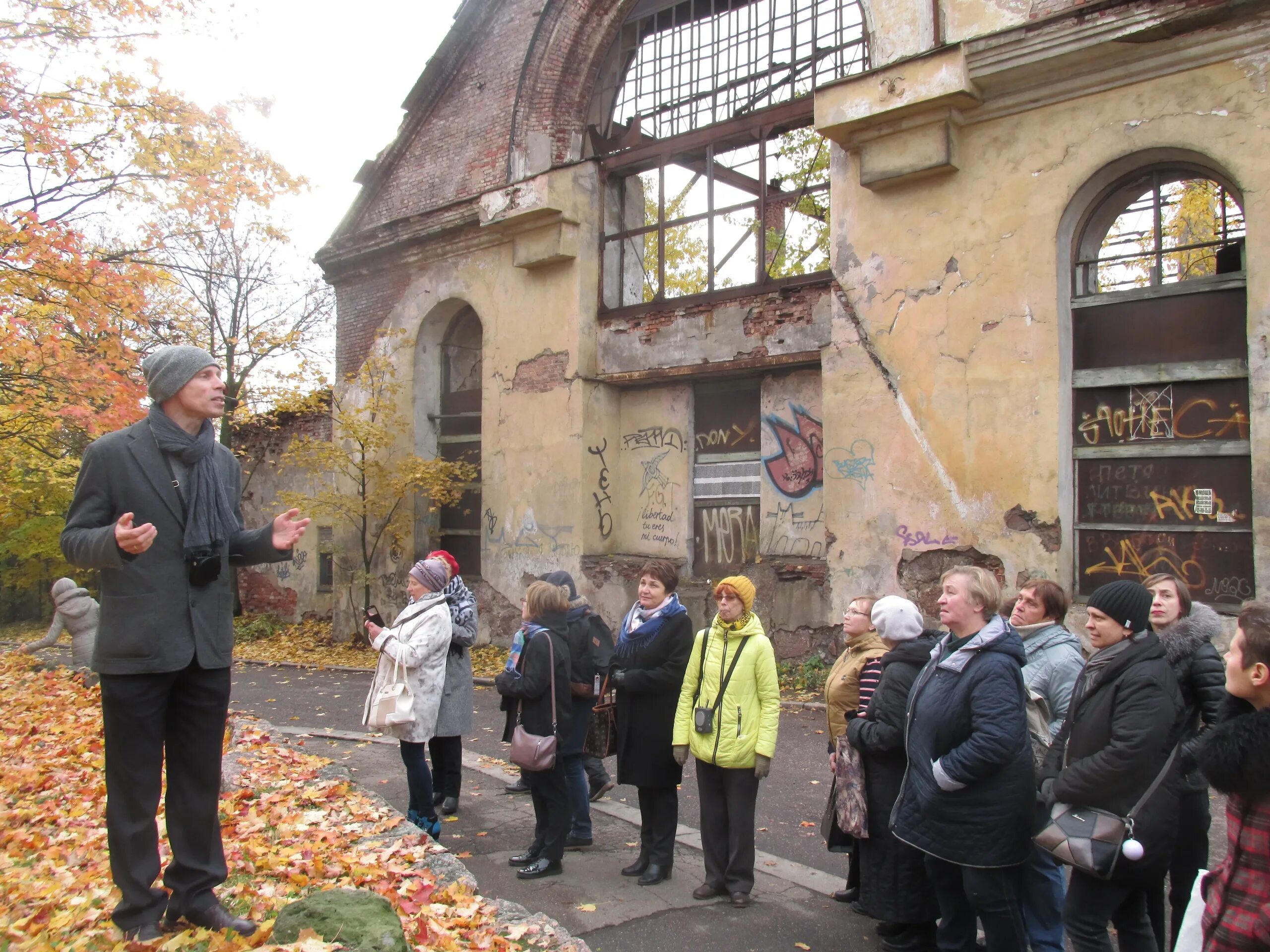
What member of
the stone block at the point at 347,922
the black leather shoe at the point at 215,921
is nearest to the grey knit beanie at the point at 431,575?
the stone block at the point at 347,922

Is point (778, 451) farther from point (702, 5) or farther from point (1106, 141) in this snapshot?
point (702, 5)

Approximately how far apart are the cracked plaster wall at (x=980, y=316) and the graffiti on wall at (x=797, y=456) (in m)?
1.19

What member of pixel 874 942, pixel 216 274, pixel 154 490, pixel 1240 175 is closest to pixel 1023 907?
pixel 874 942

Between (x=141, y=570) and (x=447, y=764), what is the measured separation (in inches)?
141

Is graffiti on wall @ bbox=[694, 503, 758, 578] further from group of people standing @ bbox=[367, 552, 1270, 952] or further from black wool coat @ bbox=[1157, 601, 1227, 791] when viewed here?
black wool coat @ bbox=[1157, 601, 1227, 791]

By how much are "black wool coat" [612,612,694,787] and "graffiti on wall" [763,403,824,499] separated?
7.06 meters

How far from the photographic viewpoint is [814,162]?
13.1 meters

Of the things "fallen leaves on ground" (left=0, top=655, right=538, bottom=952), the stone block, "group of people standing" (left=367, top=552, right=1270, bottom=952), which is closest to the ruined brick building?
"group of people standing" (left=367, top=552, right=1270, bottom=952)

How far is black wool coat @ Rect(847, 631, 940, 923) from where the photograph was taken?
4.43m

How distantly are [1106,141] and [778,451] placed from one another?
5273 millimetres

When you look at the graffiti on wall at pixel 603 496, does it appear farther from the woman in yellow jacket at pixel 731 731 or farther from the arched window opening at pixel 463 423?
the woman in yellow jacket at pixel 731 731

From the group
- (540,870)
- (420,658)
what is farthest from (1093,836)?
Answer: (420,658)

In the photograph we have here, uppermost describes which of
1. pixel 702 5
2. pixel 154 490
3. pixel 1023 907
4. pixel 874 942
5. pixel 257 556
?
pixel 702 5

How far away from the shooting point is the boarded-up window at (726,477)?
13117 millimetres
